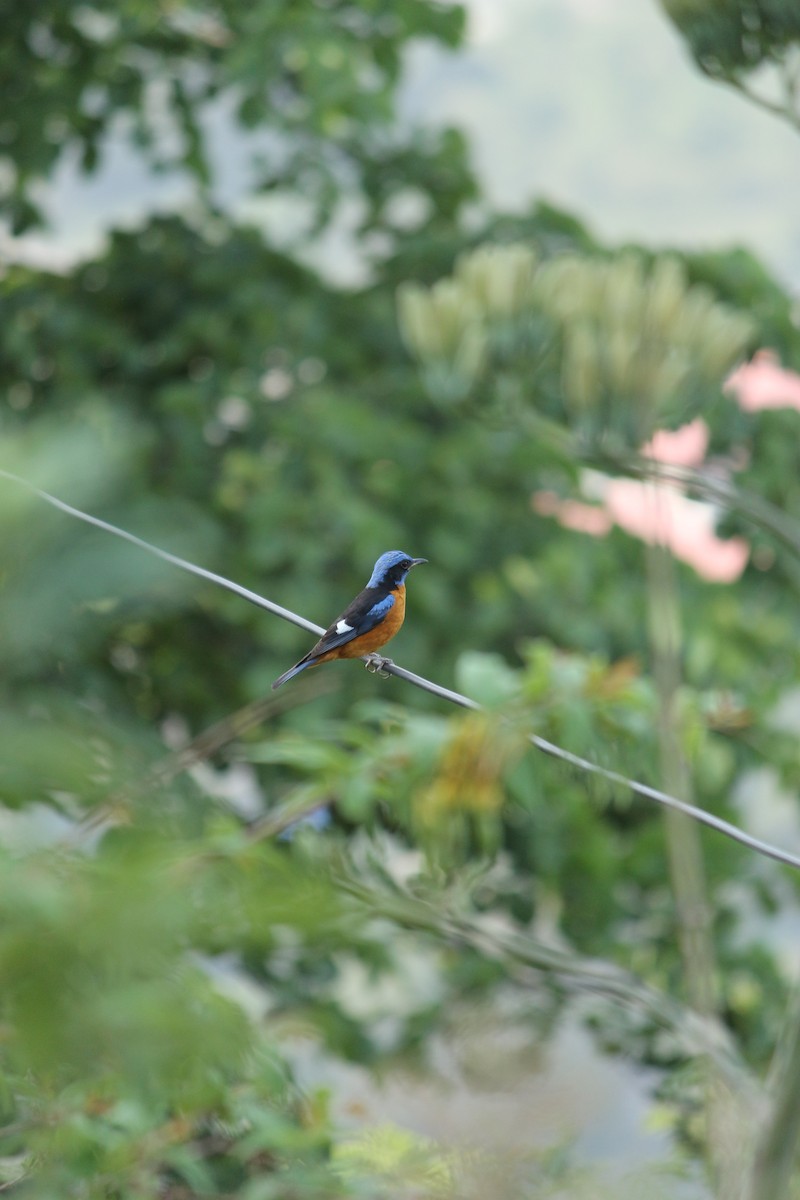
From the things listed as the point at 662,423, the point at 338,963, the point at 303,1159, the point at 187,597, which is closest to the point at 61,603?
the point at 187,597

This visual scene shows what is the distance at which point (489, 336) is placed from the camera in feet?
13.0

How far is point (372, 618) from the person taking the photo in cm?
182

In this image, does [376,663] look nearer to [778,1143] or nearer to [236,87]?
[778,1143]

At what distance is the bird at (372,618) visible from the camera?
1743 mm

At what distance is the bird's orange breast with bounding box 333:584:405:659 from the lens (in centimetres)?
179

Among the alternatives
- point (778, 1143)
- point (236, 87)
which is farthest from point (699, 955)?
point (236, 87)

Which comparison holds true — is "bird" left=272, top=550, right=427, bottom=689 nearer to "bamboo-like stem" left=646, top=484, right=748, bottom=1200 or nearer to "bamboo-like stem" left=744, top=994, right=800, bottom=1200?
"bamboo-like stem" left=646, top=484, right=748, bottom=1200

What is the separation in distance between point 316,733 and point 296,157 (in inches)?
101

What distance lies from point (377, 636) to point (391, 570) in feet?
0.30

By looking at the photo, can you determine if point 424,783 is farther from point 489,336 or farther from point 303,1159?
point 489,336

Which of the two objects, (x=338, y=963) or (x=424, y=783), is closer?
(x=424, y=783)

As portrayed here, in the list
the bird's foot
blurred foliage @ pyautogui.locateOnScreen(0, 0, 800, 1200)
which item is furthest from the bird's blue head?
blurred foliage @ pyautogui.locateOnScreen(0, 0, 800, 1200)

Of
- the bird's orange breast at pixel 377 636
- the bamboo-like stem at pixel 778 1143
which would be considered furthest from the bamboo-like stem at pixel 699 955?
the bird's orange breast at pixel 377 636

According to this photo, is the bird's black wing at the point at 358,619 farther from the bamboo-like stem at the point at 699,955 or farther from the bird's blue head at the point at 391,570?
the bamboo-like stem at the point at 699,955
